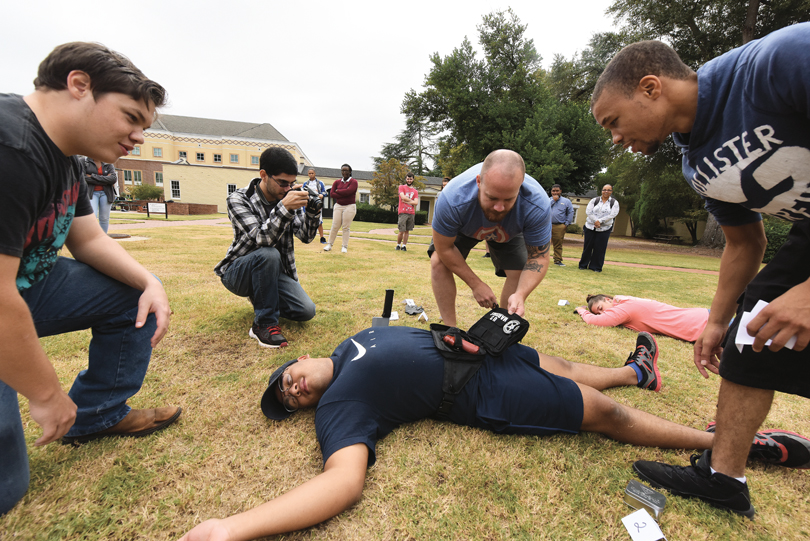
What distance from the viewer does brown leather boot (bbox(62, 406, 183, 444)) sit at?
189cm

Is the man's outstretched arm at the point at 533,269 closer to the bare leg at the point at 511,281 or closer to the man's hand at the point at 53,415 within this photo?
the bare leg at the point at 511,281

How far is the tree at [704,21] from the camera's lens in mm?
15344

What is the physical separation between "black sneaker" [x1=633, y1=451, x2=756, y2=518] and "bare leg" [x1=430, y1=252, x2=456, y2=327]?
Answer: 2.06 metres

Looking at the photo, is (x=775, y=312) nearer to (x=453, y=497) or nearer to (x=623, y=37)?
(x=453, y=497)

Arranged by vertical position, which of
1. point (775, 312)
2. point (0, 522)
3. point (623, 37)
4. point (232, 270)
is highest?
point (623, 37)

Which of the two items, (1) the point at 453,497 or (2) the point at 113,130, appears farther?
(1) the point at 453,497

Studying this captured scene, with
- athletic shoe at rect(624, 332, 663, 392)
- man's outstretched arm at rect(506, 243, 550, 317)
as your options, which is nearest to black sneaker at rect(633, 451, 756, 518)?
athletic shoe at rect(624, 332, 663, 392)

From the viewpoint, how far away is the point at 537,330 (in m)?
3.99

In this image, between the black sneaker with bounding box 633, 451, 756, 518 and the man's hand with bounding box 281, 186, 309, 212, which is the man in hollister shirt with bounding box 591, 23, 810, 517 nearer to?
the black sneaker with bounding box 633, 451, 756, 518

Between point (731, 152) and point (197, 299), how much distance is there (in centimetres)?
488

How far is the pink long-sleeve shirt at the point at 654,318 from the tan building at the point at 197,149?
45081 mm

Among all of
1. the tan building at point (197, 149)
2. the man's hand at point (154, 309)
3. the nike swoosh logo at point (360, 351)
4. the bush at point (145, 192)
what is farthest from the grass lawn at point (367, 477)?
the tan building at point (197, 149)

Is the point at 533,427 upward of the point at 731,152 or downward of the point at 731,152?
downward

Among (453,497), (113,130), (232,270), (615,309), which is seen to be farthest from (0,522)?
(615,309)
